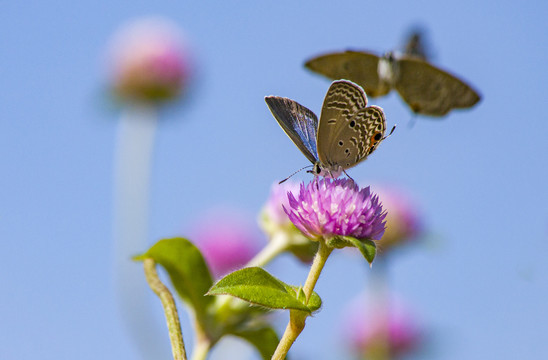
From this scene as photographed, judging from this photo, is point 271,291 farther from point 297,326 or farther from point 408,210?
point 408,210

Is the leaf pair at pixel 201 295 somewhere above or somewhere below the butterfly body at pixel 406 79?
below

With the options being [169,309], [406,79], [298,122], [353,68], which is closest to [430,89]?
[406,79]

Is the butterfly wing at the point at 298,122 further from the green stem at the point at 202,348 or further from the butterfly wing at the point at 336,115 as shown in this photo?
the green stem at the point at 202,348

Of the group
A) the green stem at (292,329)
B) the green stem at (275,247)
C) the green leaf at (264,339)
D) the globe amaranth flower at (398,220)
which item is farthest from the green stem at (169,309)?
the globe amaranth flower at (398,220)

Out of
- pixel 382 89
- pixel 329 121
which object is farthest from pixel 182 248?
pixel 382 89

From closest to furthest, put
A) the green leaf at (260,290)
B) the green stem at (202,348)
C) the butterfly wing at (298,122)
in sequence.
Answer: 1. the green leaf at (260,290)
2. the butterfly wing at (298,122)
3. the green stem at (202,348)

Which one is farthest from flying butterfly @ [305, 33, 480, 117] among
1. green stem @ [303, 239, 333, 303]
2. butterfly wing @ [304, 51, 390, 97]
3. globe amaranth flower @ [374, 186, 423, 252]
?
globe amaranth flower @ [374, 186, 423, 252]

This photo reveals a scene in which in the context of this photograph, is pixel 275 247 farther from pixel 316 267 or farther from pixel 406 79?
pixel 316 267
